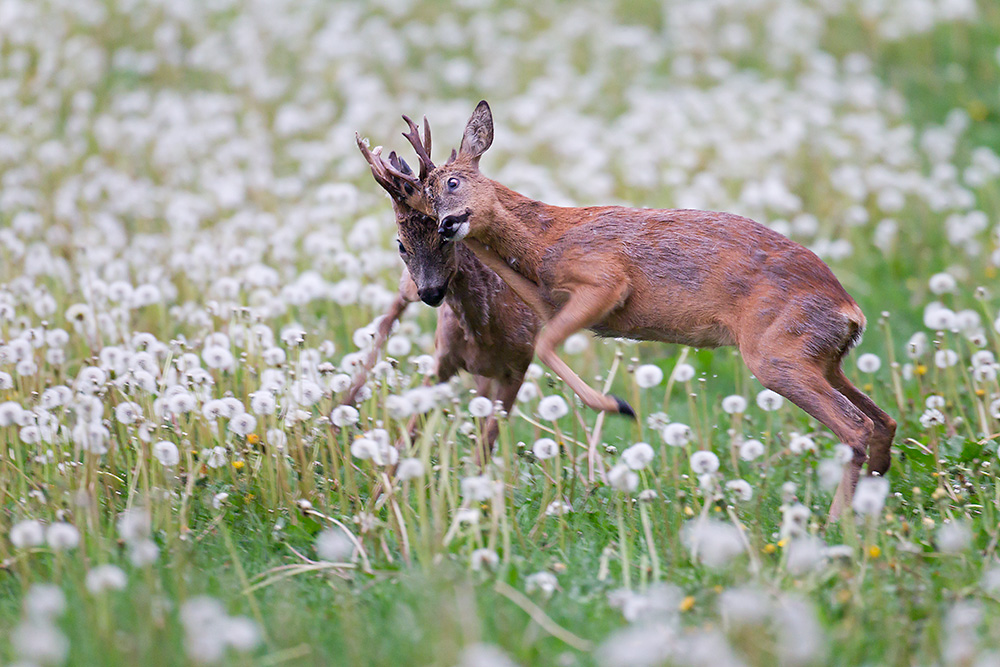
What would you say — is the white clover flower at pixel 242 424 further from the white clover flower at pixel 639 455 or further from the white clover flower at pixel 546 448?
the white clover flower at pixel 639 455

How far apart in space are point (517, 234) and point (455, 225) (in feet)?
1.09

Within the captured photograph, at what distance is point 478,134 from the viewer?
16.7 ft

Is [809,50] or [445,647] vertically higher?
[809,50]

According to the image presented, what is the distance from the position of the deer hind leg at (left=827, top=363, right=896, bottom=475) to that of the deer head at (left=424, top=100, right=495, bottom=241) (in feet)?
5.66

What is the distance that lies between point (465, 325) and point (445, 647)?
249cm

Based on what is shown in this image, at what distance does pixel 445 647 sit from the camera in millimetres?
3271

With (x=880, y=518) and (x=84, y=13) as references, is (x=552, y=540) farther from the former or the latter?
(x=84, y=13)

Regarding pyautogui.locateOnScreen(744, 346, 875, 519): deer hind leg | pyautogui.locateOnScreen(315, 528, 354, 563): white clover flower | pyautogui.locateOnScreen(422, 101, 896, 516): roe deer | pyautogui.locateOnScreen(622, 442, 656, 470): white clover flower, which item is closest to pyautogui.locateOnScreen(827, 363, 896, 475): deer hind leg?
pyautogui.locateOnScreen(422, 101, 896, 516): roe deer

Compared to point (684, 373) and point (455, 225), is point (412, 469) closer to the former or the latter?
point (455, 225)

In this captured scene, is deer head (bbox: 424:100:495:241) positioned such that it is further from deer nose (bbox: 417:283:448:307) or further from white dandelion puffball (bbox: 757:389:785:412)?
white dandelion puffball (bbox: 757:389:785:412)

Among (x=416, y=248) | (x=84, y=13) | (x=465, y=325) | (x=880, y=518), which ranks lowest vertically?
(x=880, y=518)

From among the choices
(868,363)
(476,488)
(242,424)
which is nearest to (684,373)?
(868,363)

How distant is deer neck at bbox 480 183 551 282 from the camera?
507 centimetres

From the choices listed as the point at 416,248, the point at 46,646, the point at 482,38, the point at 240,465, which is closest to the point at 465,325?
the point at 416,248
